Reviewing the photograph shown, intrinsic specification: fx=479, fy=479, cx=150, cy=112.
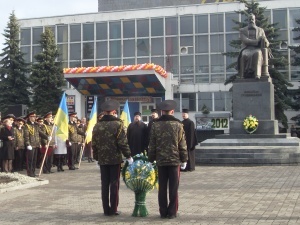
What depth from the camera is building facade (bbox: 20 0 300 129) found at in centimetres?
4109

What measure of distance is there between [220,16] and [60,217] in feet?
120

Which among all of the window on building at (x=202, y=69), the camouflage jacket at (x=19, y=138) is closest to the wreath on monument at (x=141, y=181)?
the camouflage jacket at (x=19, y=138)

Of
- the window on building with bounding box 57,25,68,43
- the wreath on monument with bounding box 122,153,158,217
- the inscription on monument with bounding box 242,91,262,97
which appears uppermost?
the window on building with bounding box 57,25,68,43

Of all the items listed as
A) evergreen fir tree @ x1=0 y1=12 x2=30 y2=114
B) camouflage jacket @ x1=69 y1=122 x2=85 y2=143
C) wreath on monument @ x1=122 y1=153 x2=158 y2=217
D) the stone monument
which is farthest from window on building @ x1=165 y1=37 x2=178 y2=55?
wreath on monument @ x1=122 y1=153 x2=158 y2=217

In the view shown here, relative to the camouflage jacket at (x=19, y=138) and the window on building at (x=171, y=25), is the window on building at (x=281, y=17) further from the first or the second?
the camouflage jacket at (x=19, y=138)

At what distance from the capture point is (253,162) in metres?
15.9

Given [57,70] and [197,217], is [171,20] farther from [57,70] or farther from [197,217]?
[197,217]

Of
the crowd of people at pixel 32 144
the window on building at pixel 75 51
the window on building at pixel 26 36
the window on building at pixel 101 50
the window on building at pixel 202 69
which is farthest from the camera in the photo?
the window on building at pixel 26 36

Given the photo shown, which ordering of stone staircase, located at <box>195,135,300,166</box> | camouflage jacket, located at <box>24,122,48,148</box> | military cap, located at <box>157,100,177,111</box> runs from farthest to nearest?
stone staircase, located at <box>195,135,300,166</box> < camouflage jacket, located at <box>24,122,48,148</box> < military cap, located at <box>157,100,177,111</box>

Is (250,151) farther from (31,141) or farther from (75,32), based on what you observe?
(75,32)

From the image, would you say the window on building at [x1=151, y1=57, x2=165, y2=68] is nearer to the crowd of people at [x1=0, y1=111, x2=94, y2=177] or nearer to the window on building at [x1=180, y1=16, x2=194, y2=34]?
the window on building at [x1=180, y1=16, x2=194, y2=34]

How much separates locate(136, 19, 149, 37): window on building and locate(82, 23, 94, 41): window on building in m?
4.45

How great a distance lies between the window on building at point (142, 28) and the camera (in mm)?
43469

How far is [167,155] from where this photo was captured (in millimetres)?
7312
